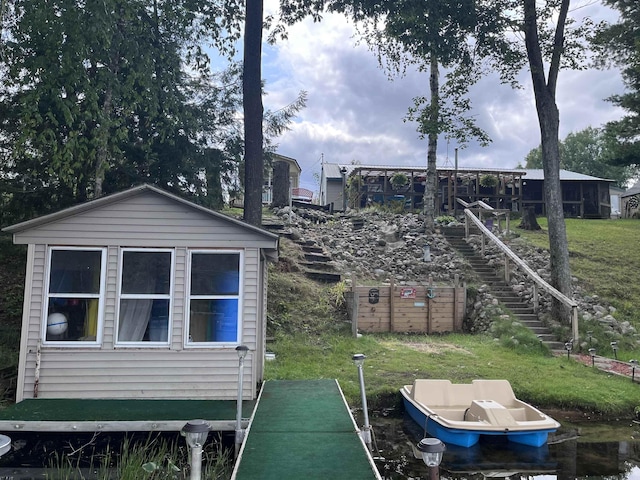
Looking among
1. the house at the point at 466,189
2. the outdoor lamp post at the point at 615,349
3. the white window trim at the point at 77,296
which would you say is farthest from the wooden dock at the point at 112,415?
the house at the point at 466,189

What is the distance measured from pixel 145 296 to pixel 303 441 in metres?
3.27

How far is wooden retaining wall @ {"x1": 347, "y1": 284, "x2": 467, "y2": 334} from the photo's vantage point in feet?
40.4

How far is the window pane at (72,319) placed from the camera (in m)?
6.84

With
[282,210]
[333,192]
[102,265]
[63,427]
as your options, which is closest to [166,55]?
[102,265]

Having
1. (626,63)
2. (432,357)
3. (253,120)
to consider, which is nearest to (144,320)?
(432,357)

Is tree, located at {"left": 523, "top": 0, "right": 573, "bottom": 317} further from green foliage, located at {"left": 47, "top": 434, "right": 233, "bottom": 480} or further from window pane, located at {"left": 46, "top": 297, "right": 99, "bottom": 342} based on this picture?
window pane, located at {"left": 46, "top": 297, "right": 99, "bottom": 342}

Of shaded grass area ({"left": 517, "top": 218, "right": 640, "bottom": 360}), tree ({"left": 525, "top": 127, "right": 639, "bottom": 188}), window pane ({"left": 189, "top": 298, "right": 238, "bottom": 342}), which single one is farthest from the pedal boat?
tree ({"left": 525, "top": 127, "right": 639, "bottom": 188})

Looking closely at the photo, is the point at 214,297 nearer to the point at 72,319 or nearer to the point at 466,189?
the point at 72,319

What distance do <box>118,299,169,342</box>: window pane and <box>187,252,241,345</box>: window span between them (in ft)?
1.30

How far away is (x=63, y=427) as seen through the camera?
18.4 feet

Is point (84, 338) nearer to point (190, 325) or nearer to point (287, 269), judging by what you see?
point (190, 325)

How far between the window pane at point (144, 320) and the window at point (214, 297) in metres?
0.40

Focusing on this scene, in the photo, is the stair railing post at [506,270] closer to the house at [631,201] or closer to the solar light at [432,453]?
the solar light at [432,453]

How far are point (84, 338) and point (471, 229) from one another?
15047mm
